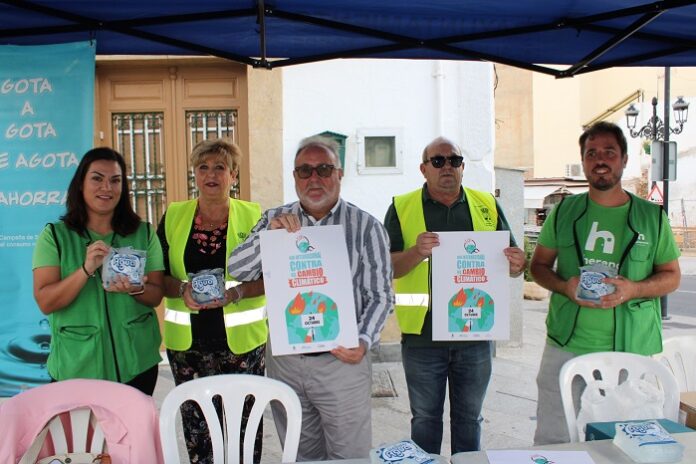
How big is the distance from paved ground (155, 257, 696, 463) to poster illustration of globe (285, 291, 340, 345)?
1.87 meters

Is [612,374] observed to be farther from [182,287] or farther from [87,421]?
[87,421]

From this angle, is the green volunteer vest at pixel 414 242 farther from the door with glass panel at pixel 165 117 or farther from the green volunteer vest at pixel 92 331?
the door with glass panel at pixel 165 117

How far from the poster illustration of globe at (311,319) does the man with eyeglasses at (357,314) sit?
99mm

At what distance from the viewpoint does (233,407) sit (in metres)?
2.14

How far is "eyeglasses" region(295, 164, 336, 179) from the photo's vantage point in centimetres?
230

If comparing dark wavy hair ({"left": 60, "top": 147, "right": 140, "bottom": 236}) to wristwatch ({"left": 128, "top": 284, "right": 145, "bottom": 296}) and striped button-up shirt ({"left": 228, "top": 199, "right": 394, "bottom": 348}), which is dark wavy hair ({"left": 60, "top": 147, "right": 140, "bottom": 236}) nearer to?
wristwatch ({"left": 128, "top": 284, "right": 145, "bottom": 296})

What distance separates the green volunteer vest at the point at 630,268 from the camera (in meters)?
2.66

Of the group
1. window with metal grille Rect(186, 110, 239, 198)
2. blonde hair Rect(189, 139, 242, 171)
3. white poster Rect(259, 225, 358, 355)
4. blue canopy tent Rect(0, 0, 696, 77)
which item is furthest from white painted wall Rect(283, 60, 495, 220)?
white poster Rect(259, 225, 358, 355)

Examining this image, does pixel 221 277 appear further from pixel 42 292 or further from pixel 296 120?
pixel 296 120

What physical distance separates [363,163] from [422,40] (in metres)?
2.70

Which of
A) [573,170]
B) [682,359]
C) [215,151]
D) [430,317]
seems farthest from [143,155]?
[573,170]

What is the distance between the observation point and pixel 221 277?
2.41 m

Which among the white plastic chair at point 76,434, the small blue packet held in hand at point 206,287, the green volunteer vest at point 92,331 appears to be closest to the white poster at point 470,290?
the small blue packet held in hand at point 206,287

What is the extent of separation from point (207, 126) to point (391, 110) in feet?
6.33
